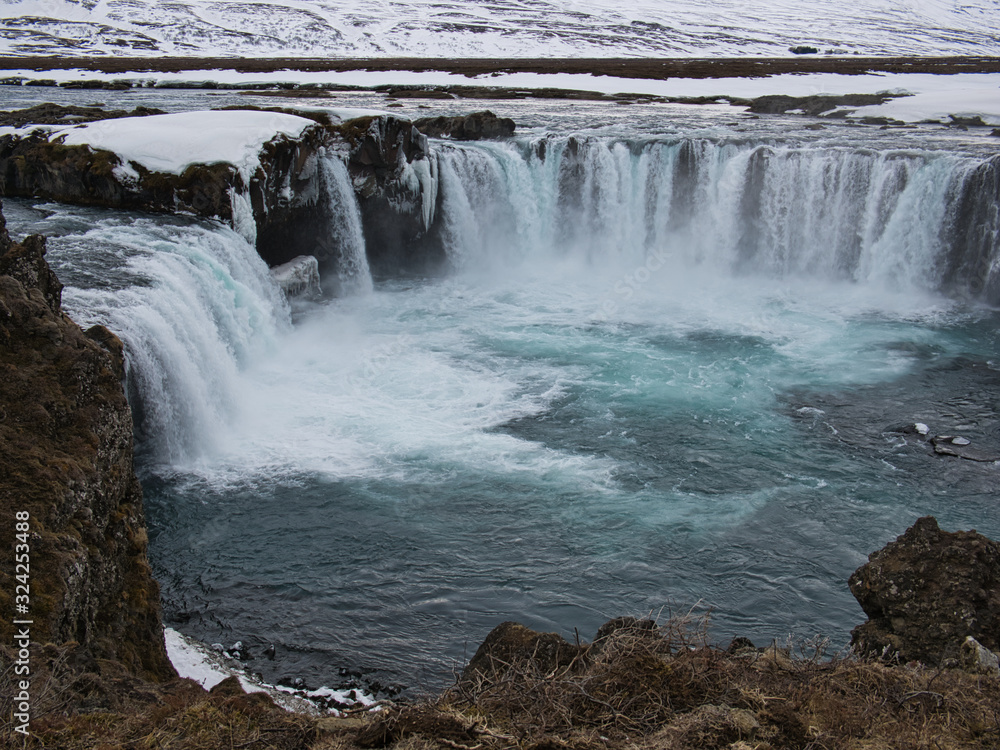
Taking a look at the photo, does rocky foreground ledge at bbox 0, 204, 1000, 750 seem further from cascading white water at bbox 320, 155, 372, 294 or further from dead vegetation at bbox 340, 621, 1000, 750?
cascading white water at bbox 320, 155, 372, 294

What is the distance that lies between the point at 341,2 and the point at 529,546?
137 metres

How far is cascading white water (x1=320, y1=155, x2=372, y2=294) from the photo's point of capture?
21.0m

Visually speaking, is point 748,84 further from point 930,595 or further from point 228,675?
point 228,675

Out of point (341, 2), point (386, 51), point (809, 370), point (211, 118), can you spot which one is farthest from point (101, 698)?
point (341, 2)

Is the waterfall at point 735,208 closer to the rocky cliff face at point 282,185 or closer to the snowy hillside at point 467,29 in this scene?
the rocky cliff face at point 282,185

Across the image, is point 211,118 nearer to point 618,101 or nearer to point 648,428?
point 648,428

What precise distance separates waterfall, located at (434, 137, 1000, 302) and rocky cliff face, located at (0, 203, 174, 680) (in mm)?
17292

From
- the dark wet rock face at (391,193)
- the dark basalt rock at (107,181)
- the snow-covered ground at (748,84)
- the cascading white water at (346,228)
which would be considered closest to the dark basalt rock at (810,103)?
the snow-covered ground at (748,84)

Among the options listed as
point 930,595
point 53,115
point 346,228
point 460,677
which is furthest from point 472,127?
point 460,677

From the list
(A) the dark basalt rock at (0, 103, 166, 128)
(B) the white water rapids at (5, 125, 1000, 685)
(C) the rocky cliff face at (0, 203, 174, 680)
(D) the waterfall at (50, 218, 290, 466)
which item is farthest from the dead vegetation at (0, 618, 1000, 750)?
(A) the dark basalt rock at (0, 103, 166, 128)

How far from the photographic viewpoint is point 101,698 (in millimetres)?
4785

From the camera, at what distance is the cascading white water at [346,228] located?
68.8 ft

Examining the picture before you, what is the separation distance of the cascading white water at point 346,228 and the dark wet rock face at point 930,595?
16945mm

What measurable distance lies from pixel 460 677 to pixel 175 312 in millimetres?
9726
